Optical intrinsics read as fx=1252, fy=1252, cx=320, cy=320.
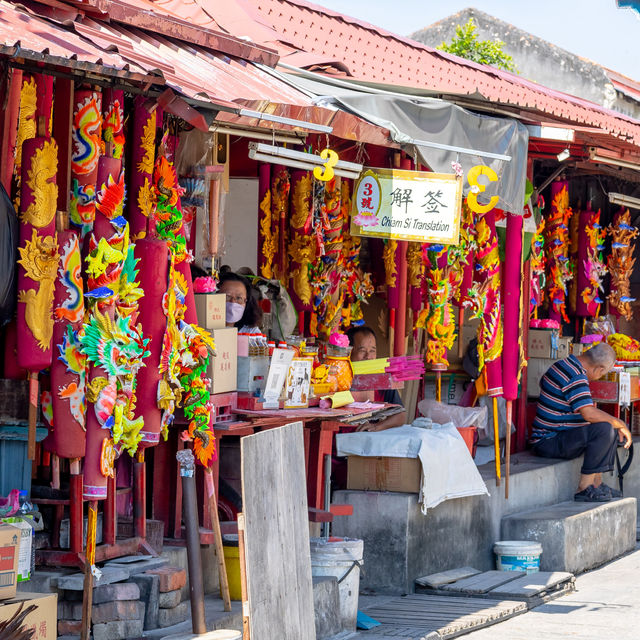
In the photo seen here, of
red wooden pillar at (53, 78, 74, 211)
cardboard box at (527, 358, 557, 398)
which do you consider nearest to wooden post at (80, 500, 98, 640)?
Answer: red wooden pillar at (53, 78, 74, 211)

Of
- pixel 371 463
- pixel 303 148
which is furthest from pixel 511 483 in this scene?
pixel 303 148

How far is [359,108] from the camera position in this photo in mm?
7367

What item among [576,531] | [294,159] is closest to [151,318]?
[294,159]

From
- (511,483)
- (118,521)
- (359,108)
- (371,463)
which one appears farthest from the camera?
(511,483)

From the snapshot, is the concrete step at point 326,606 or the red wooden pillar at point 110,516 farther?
the concrete step at point 326,606

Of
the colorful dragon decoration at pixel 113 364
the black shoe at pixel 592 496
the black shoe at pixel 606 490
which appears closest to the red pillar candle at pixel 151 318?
the colorful dragon decoration at pixel 113 364

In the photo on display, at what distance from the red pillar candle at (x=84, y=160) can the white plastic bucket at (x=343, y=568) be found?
8.33 feet

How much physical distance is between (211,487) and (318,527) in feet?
5.48

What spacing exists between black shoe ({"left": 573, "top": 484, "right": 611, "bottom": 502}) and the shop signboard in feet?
13.5

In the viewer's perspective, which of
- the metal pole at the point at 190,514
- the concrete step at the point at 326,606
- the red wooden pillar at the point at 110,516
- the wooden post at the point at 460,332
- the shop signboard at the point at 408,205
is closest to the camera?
the red wooden pillar at the point at 110,516

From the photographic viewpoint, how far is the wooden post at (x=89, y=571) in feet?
18.3

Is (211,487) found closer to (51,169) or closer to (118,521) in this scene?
(118,521)

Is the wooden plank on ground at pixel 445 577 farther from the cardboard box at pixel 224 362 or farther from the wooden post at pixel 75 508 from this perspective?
the wooden post at pixel 75 508

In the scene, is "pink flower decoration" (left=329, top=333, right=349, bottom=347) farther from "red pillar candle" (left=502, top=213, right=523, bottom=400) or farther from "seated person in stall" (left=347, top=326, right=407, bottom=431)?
"red pillar candle" (left=502, top=213, right=523, bottom=400)
